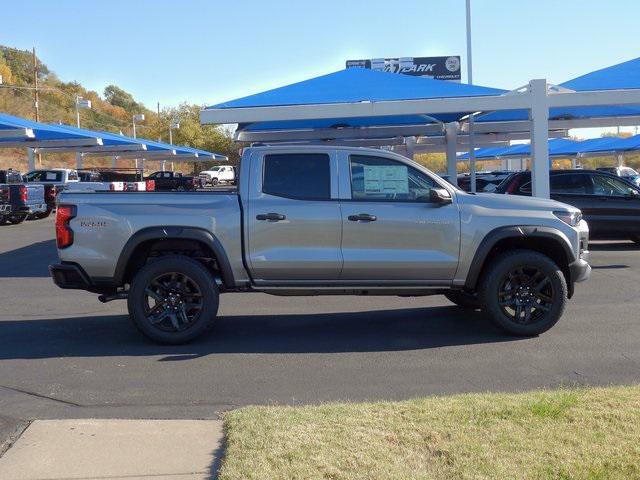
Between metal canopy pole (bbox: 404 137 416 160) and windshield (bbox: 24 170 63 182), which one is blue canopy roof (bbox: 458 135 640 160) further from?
windshield (bbox: 24 170 63 182)

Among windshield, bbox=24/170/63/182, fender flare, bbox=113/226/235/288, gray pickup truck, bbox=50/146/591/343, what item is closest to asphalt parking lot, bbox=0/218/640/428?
gray pickup truck, bbox=50/146/591/343

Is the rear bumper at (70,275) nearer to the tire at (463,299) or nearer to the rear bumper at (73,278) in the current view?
the rear bumper at (73,278)

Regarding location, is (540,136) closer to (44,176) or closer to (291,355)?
(291,355)

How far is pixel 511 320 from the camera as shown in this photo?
818 cm

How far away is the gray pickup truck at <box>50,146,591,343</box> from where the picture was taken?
7.81m

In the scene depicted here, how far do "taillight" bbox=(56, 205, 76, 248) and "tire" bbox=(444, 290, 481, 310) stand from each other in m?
4.30

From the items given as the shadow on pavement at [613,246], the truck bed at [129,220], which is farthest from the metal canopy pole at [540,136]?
the truck bed at [129,220]

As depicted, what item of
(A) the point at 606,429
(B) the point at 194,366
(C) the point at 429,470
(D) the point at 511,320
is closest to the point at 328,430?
(C) the point at 429,470

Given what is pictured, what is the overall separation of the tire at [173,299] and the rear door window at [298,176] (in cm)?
116

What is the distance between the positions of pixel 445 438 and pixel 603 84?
38.2 feet

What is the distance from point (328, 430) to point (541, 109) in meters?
10.5

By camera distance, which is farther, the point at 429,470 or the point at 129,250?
the point at 129,250

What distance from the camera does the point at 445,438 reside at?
4.93 metres

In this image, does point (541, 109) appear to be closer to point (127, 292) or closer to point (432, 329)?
point (432, 329)
